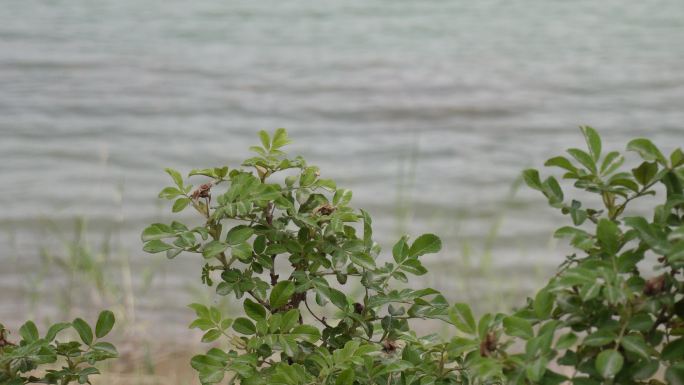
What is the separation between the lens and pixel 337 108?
6.21 metres

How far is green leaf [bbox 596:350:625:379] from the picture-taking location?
963mm

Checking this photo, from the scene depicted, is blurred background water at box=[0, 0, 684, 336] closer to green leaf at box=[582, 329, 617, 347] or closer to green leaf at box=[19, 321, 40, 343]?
green leaf at box=[19, 321, 40, 343]

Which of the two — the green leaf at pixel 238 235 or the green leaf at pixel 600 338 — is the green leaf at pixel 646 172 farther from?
the green leaf at pixel 238 235

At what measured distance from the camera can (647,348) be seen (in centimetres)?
101

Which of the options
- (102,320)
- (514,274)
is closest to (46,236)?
(514,274)

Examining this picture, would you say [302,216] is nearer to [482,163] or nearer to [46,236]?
[46,236]

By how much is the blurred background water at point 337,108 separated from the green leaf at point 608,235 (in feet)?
6.78

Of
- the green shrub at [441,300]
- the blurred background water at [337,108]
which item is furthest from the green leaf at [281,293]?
the blurred background water at [337,108]

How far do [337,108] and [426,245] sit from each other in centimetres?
488

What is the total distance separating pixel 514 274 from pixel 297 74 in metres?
3.40

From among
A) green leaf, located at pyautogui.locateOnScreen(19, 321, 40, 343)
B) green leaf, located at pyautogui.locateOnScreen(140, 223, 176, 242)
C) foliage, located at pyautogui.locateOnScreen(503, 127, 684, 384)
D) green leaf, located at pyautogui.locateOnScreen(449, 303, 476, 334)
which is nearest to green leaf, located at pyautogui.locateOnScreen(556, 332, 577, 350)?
foliage, located at pyautogui.locateOnScreen(503, 127, 684, 384)

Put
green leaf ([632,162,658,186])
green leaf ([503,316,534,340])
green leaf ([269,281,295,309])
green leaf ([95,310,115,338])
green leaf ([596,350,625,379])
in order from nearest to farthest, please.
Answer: green leaf ([596,350,625,379])
green leaf ([503,316,534,340])
green leaf ([632,162,658,186])
green leaf ([269,281,295,309])
green leaf ([95,310,115,338])

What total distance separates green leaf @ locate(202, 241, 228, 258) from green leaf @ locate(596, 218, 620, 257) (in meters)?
0.49

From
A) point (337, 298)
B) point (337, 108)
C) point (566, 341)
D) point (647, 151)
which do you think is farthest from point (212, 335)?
point (337, 108)
